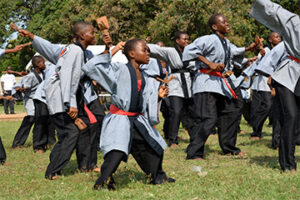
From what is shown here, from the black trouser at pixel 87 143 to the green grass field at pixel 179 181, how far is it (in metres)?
0.25

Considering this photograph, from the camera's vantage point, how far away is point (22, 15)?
125 feet

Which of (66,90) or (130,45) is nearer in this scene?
(130,45)

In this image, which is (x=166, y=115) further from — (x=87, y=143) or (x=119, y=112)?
(x=119, y=112)

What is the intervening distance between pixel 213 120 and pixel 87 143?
2.02 meters

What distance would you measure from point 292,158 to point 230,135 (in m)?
1.95

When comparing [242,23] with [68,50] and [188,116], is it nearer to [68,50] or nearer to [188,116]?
[188,116]

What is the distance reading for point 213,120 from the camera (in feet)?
23.1

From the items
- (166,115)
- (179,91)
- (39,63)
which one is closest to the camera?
(179,91)

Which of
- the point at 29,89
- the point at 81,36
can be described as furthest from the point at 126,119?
the point at 29,89

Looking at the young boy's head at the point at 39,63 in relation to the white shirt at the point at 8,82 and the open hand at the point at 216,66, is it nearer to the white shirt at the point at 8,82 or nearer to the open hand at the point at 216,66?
the open hand at the point at 216,66

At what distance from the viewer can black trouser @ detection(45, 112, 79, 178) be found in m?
5.78

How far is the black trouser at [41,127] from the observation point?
357 inches

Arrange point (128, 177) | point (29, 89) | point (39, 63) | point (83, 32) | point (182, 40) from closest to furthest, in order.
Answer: point (128, 177) < point (83, 32) < point (182, 40) < point (39, 63) < point (29, 89)

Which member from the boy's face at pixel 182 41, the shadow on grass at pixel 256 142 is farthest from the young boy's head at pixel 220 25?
the shadow on grass at pixel 256 142
